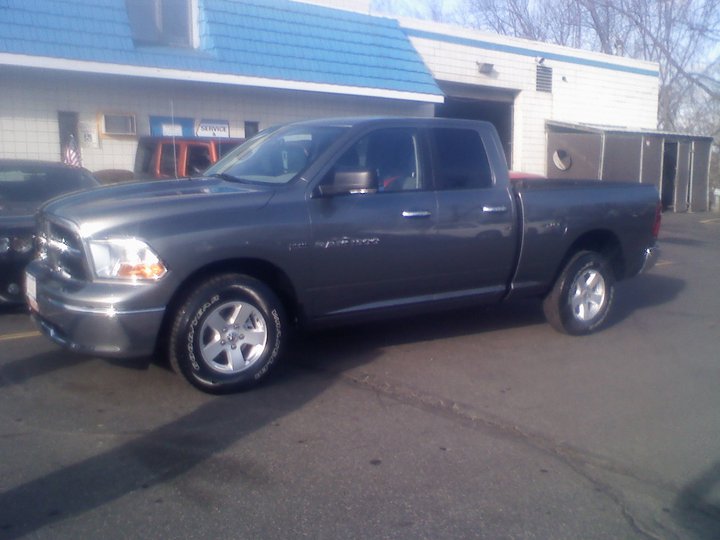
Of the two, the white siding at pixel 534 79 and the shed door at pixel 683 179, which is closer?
the white siding at pixel 534 79

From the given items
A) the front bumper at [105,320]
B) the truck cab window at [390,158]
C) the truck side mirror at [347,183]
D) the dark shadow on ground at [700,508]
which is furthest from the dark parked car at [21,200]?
the dark shadow on ground at [700,508]

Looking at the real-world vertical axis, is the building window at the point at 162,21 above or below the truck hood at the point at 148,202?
above

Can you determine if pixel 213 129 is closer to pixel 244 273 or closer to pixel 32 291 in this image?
pixel 32 291

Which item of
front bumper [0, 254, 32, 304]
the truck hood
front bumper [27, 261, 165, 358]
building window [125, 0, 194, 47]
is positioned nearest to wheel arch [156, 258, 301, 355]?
front bumper [27, 261, 165, 358]

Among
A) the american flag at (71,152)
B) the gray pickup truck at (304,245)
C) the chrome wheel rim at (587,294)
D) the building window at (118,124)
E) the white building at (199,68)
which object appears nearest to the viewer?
the gray pickup truck at (304,245)

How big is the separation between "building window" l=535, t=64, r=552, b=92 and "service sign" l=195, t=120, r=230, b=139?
11.3 m

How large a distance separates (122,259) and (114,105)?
11441mm

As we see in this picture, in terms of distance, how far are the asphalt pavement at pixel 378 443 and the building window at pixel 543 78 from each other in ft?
59.7

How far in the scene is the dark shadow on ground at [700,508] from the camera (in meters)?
4.11

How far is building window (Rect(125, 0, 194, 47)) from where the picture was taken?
15.8 metres

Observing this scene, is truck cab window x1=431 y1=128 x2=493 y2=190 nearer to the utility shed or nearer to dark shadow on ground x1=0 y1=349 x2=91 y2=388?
dark shadow on ground x1=0 y1=349 x2=91 y2=388

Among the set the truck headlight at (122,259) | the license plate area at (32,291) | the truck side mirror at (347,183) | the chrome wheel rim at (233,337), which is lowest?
the chrome wheel rim at (233,337)

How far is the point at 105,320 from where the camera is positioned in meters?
5.23

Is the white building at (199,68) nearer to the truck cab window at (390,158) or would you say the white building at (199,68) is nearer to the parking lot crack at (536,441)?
the truck cab window at (390,158)
